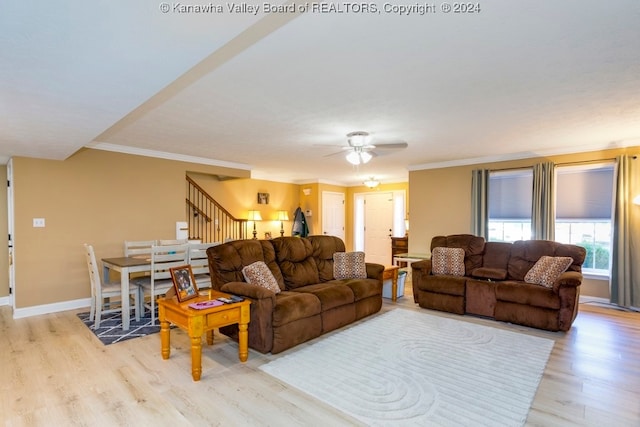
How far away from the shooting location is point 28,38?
161cm

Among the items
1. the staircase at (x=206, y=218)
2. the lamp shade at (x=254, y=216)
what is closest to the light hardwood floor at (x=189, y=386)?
the staircase at (x=206, y=218)

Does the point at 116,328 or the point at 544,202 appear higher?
the point at 544,202

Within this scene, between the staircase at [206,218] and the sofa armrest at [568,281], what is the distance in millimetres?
5418

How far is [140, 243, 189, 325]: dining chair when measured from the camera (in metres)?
3.97

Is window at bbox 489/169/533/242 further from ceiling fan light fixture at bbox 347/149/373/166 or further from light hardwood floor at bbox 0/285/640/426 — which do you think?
ceiling fan light fixture at bbox 347/149/373/166

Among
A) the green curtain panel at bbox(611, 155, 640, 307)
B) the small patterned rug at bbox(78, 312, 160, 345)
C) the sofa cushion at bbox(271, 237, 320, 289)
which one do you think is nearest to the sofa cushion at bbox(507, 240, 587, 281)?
the green curtain panel at bbox(611, 155, 640, 307)

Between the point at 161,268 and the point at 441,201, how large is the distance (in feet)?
16.8

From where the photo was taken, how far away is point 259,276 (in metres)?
3.53

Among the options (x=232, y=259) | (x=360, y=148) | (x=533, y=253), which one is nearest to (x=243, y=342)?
(x=232, y=259)

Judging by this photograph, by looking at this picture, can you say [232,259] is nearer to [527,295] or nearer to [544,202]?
[527,295]

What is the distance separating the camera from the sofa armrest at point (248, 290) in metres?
3.07

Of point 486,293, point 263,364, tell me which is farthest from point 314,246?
point 486,293

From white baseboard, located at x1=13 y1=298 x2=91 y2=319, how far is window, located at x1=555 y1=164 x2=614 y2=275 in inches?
297

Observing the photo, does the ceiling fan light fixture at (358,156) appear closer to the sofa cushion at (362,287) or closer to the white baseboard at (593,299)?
the sofa cushion at (362,287)
